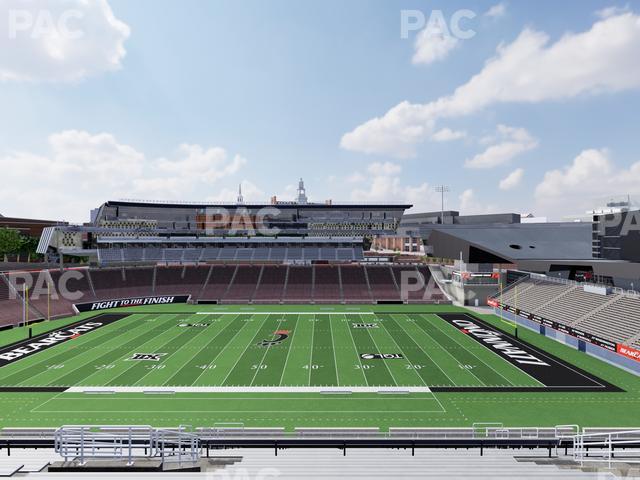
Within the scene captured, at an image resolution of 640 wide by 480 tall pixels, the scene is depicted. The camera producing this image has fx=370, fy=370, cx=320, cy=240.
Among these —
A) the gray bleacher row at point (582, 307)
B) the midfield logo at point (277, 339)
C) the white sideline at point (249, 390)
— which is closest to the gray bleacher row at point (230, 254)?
the midfield logo at point (277, 339)

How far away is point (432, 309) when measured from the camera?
44.2 metres

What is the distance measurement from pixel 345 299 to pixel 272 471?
132 ft

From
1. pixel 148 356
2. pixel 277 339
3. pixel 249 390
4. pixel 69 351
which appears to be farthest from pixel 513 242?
pixel 69 351

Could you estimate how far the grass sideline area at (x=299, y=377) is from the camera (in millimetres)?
17625

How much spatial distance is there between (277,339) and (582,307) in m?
26.3

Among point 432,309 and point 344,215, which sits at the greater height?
point 344,215

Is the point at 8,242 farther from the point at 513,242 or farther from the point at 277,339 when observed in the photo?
the point at 513,242

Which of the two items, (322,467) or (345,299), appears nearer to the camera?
(322,467)

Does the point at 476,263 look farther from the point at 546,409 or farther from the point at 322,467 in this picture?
the point at 322,467

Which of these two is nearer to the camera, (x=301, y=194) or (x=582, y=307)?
(x=582, y=307)

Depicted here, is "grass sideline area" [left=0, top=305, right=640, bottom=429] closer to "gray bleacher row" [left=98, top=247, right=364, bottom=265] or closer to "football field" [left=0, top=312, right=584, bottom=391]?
"football field" [left=0, top=312, right=584, bottom=391]

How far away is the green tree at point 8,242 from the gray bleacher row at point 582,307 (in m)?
79.7

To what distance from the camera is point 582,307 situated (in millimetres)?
31891

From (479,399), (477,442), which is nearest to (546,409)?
(479,399)
